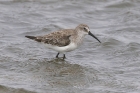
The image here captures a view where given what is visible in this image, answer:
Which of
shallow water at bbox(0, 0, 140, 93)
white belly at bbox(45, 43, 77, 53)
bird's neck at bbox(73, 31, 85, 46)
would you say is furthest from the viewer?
bird's neck at bbox(73, 31, 85, 46)

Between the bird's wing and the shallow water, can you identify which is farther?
the bird's wing

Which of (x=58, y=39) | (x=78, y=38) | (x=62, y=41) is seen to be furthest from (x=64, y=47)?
(x=78, y=38)

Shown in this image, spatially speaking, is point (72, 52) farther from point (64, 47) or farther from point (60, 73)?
point (60, 73)

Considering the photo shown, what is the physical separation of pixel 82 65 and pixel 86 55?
93 cm

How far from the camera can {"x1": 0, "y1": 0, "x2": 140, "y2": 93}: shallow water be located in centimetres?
1045

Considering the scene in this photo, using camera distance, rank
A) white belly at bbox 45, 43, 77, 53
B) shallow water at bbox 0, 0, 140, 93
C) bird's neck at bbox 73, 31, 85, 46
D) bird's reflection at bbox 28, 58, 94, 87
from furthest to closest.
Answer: bird's neck at bbox 73, 31, 85, 46 → white belly at bbox 45, 43, 77, 53 → bird's reflection at bbox 28, 58, 94, 87 → shallow water at bbox 0, 0, 140, 93

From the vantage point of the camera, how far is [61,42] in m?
12.2

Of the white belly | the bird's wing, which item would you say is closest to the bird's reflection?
the white belly

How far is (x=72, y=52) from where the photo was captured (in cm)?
1334

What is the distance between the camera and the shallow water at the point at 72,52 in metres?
10.4

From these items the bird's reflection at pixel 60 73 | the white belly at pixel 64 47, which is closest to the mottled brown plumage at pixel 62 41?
the white belly at pixel 64 47

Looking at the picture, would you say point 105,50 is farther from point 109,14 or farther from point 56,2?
point 56,2

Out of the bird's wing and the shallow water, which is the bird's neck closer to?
the bird's wing

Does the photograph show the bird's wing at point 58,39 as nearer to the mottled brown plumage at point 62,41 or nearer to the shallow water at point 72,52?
the mottled brown plumage at point 62,41
